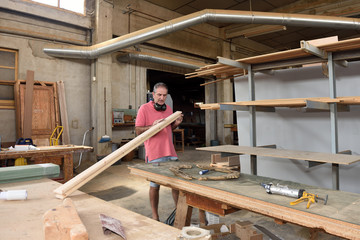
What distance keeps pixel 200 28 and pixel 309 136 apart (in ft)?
24.3

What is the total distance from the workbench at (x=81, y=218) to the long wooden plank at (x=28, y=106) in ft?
16.9

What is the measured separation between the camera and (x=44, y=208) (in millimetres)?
1243

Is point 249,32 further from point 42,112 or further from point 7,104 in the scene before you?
point 7,104

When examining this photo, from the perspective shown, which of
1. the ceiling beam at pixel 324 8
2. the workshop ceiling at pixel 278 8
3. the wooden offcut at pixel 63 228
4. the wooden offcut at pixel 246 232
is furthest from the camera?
the workshop ceiling at pixel 278 8

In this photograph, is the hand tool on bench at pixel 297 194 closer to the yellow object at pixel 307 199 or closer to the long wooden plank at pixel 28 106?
the yellow object at pixel 307 199

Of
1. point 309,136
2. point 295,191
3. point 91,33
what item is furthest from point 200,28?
point 295,191

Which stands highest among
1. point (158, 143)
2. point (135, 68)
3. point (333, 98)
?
point (135, 68)

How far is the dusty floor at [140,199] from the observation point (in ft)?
9.40

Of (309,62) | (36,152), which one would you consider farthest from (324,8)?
(36,152)

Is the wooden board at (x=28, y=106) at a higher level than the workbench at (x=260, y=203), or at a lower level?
higher

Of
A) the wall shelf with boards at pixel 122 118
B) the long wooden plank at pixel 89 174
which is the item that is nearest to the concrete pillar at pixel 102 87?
the wall shelf with boards at pixel 122 118

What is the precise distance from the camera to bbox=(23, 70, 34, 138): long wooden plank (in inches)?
230

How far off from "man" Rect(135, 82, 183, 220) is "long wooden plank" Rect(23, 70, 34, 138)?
440cm

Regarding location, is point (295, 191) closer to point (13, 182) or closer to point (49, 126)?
point (13, 182)
